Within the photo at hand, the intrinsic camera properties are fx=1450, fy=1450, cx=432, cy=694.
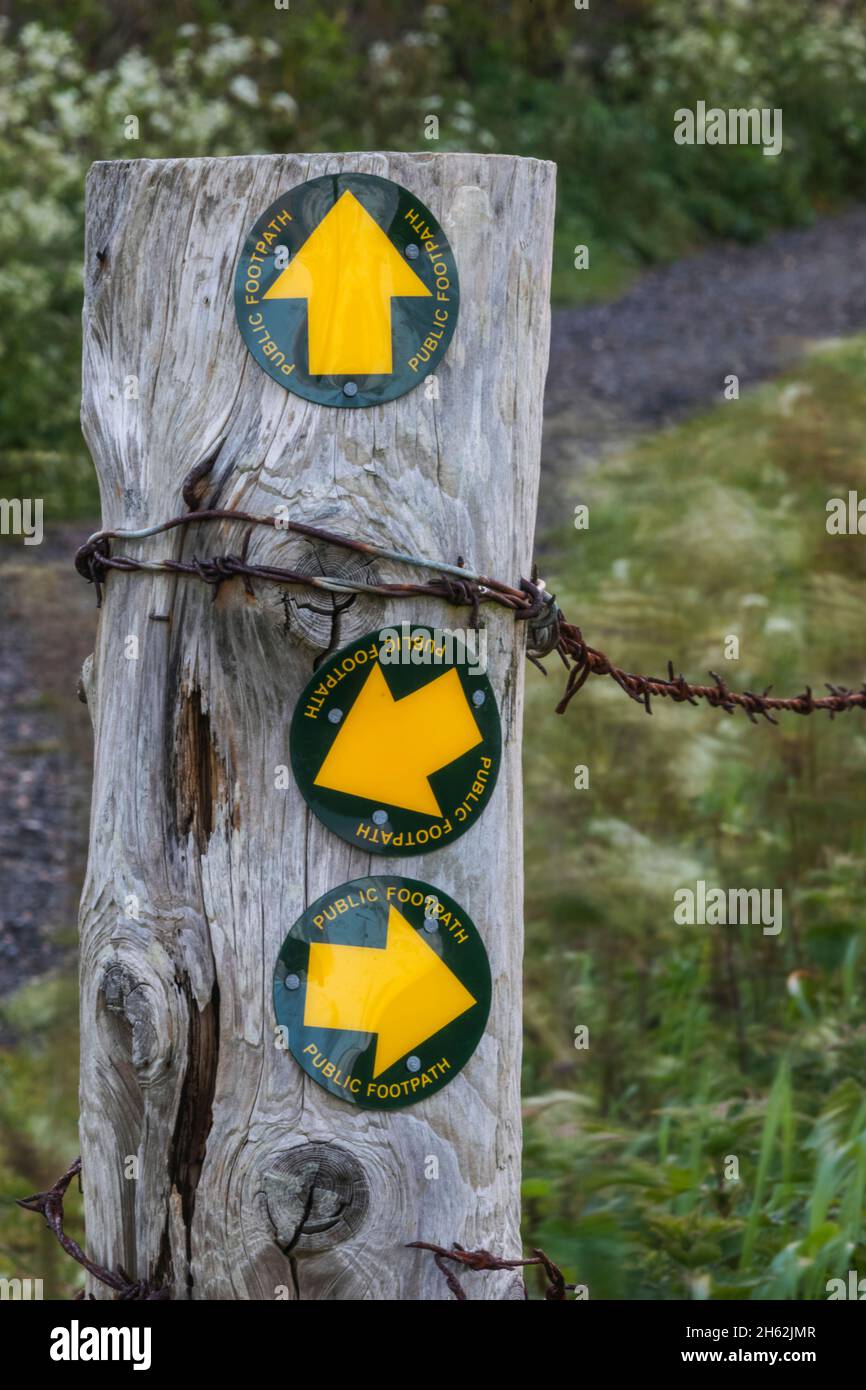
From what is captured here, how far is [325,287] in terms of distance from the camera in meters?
1.76

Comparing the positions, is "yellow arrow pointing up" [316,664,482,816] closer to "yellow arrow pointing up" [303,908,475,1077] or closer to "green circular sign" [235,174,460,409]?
"yellow arrow pointing up" [303,908,475,1077]

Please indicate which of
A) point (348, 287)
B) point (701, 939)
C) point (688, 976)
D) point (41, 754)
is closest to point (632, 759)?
point (701, 939)

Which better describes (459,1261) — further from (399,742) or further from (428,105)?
(428,105)

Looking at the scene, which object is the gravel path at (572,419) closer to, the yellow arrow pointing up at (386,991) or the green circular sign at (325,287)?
the yellow arrow pointing up at (386,991)

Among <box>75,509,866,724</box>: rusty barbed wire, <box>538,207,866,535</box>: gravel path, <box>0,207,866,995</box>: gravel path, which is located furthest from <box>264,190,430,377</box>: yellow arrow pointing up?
<box>538,207,866,535</box>: gravel path

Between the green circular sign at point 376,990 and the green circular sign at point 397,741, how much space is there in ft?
0.26

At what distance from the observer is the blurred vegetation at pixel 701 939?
2.97m

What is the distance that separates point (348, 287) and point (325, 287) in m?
0.03

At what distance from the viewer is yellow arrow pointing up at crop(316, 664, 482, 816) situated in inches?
69.6

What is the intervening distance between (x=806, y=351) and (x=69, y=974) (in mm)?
6955

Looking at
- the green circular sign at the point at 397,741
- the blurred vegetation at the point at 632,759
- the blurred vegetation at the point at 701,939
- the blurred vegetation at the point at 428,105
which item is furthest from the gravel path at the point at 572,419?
the green circular sign at the point at 397,741

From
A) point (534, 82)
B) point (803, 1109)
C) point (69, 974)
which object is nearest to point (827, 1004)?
point (803, 1109)

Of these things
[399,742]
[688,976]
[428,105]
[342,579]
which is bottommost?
[688,976]
